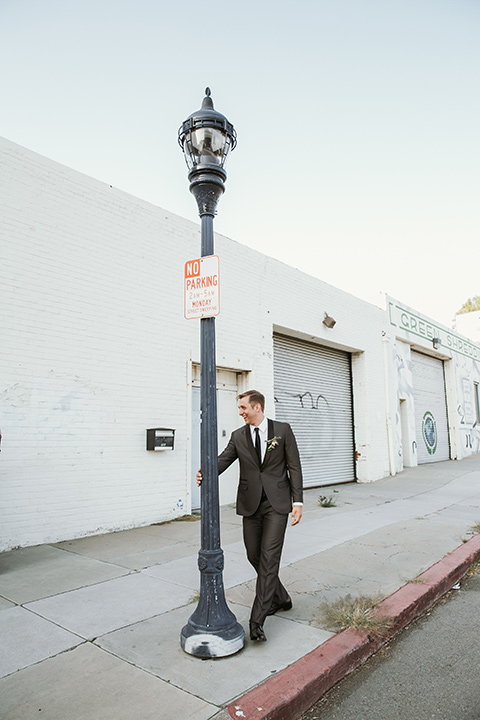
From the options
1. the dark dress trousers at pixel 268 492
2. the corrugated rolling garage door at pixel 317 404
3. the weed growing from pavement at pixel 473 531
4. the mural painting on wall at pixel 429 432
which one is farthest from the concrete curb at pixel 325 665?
the mural painting on wall at pixel 429 432

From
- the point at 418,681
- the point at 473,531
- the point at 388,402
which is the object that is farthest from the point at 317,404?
the point at 418,681

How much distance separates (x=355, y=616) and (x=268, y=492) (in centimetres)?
120

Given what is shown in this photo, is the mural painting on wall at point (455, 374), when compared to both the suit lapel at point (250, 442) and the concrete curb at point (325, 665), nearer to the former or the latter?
the concrete curb at point (325, 665)

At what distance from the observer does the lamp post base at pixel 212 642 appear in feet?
11.2

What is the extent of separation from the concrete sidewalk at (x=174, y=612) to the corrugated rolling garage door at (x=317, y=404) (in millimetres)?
4080

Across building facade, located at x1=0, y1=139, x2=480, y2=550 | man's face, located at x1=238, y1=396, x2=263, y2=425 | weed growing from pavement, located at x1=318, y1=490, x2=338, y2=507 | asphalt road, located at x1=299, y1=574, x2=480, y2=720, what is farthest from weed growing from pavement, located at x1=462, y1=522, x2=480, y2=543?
building facade, located at x1=0, y1=139, x2=480, y2=550

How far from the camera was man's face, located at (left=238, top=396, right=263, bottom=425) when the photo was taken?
4137 mm

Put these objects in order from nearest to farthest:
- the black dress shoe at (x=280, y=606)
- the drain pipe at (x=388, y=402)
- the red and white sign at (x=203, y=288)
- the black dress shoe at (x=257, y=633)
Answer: the black dress shoe at (x=257, y=633), the red and white sign at (x=203, y=288), the black dress shoe at (x=280, y=606), the drain pipe at (x=388, y=402)

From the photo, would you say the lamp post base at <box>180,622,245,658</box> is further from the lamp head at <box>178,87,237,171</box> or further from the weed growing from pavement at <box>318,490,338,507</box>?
the weed growing from pavement at <box>318,490,338,507</box>

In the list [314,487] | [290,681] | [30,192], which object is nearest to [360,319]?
[314,487]

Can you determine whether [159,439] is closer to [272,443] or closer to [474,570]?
[272,443]

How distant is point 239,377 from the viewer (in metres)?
10.6

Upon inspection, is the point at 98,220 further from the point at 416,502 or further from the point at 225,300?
the point at 416,502

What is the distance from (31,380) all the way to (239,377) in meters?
4.64
